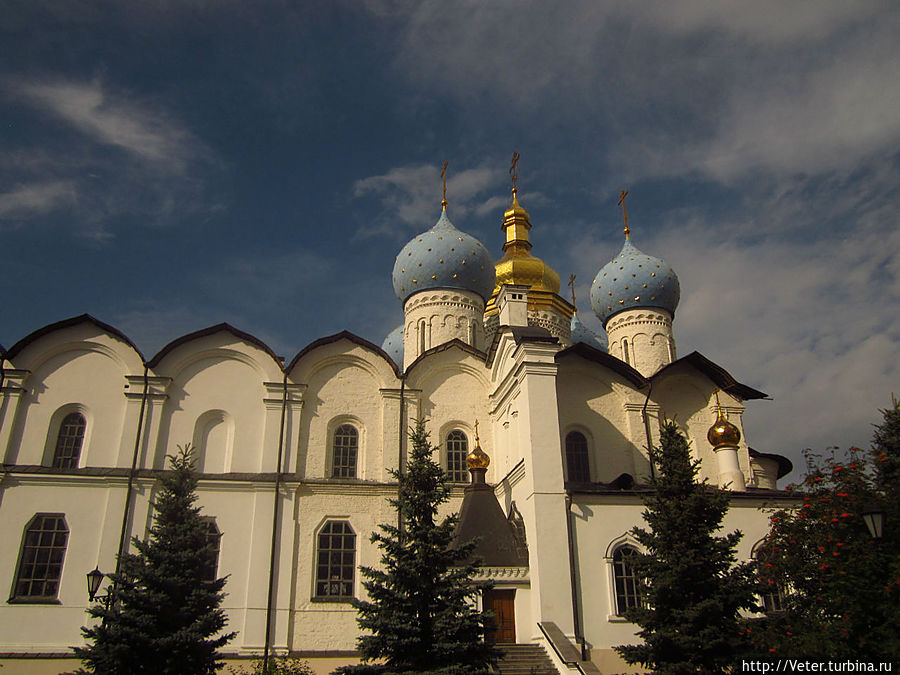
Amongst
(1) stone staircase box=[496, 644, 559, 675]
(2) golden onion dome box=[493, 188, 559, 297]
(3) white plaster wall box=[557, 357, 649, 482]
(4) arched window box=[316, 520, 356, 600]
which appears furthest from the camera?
(2) golden onion dome box=[493, 188, 559, 297]

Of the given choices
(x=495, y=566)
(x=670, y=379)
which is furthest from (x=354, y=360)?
(x=670, y=379)

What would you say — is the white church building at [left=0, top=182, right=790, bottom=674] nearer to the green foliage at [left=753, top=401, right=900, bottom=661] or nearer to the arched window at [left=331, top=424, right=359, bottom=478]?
the arched window at [left=331, top=424, right=359, bottom=478]

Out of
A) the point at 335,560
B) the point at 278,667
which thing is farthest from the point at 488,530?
the point at 278,667

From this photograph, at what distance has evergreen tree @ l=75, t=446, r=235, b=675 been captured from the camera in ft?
39.4

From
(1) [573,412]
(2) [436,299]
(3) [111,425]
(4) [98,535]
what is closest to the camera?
(4) [98,535]

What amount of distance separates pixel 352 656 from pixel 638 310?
14.1 m

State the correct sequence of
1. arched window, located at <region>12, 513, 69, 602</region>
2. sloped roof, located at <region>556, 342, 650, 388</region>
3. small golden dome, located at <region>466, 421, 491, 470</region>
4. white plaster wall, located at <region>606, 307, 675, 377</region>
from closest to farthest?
arched window, located at <region>12, 513, 69, 602</region>
small golden dome, located at <region>466, 421, 491, 470</region>
sloped roof, located at <region>556, 342, 650, 388</region>
white plaster wall, located at <region>606, 307, 675, 377</region>

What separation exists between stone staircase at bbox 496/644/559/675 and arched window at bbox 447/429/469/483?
190 inches

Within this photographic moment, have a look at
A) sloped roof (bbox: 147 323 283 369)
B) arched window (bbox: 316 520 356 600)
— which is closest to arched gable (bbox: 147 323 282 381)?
sloped roof (bbox: 147 323 283 369)

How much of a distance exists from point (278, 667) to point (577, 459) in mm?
8232

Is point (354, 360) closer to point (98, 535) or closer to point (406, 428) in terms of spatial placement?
point (406, 428)

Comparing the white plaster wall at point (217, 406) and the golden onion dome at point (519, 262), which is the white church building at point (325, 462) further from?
the golden onion dome at point (519, 262)

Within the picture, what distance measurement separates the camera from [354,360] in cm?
1916

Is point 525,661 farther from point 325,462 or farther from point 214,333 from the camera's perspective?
point 214,333
